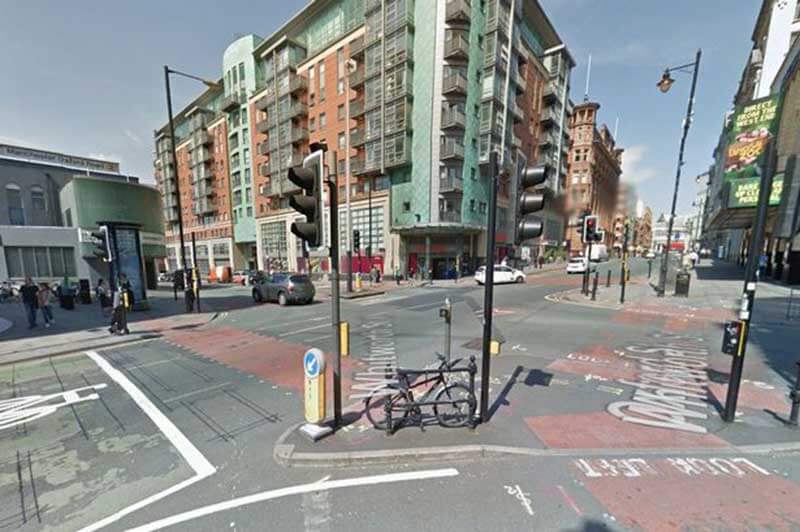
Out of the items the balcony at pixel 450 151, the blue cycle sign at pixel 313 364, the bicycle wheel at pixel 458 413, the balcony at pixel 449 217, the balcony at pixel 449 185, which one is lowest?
the bicycle wheel at pixel 458 413

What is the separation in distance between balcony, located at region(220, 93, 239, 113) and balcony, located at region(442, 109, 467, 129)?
35174 millimetres

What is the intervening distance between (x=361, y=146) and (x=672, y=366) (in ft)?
99.9

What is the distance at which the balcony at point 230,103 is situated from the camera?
45.3 metres

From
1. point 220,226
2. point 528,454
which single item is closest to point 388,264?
point 528,454

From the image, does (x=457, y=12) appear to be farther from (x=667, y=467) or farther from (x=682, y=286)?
(x=667, y=467)

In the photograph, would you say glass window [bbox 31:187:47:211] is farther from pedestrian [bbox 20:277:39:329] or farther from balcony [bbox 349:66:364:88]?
balcony [bbox 349:66:364:88]

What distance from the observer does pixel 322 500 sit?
304cm

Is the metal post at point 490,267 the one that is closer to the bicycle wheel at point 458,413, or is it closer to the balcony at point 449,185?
the bicycle wheel at point 458,413

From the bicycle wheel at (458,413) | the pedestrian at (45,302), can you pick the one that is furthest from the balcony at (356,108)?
the bicycle wheel at (458,413)

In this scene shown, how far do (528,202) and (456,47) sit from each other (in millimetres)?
29426

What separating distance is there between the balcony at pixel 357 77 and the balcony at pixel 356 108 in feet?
4.73

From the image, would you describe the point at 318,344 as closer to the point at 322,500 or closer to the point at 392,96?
the point at 322,500

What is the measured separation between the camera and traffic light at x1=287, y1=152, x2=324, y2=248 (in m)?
3.59

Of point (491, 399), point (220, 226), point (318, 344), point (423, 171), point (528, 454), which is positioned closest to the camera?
point (528, 454)
